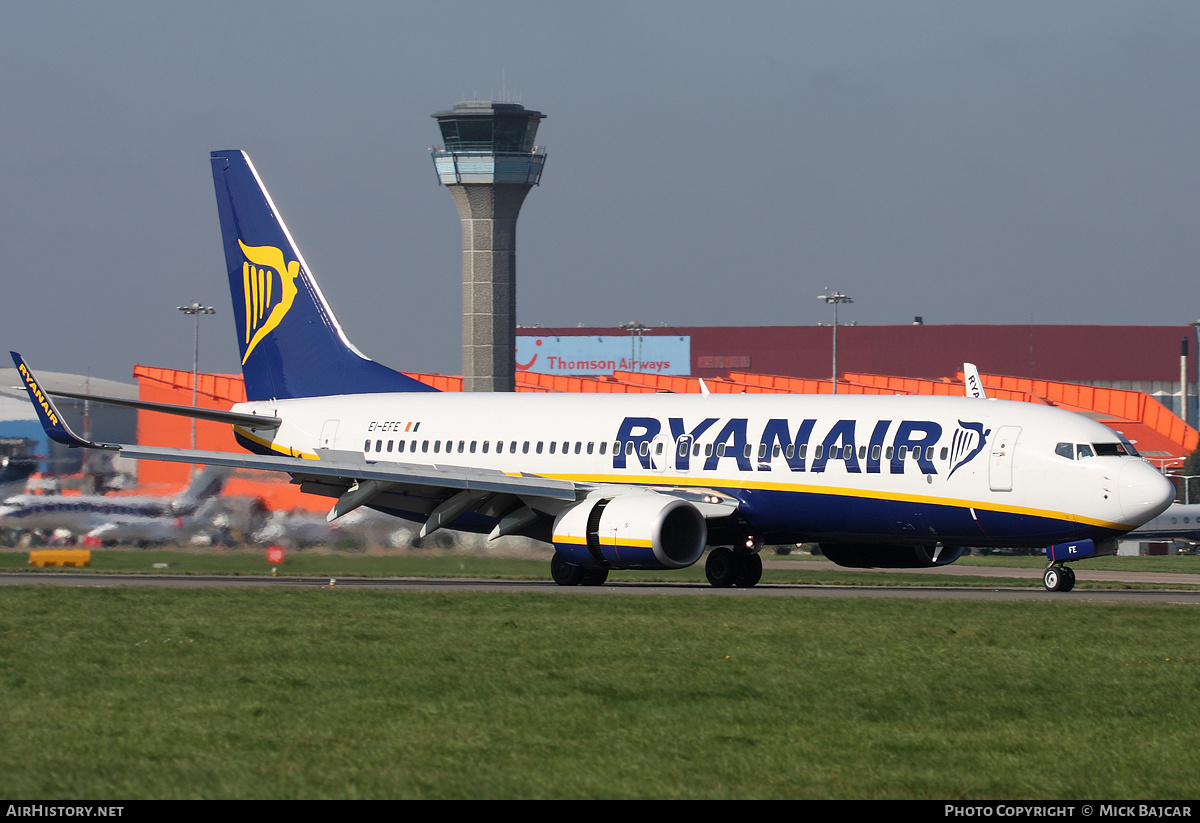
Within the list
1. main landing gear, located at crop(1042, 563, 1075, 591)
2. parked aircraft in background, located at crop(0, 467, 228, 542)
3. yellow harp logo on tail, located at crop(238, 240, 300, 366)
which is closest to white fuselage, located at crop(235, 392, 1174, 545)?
main landing gear, located at crop(1042, 563, 1075, 591)

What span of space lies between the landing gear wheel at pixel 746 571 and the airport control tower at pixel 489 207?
260 ft

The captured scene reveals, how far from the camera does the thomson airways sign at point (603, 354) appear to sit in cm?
14450

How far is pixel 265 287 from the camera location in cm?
3875

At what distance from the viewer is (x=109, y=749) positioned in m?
12.6

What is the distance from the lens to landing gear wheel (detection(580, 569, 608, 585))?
1272 inches

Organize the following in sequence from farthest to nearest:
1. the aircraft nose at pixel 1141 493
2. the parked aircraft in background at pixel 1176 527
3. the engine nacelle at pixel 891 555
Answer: the parked aircraft in background at pixel 1176 527 < the engine nacelle at pixel 891 555 < the aircraft nose at pixel 1141 493

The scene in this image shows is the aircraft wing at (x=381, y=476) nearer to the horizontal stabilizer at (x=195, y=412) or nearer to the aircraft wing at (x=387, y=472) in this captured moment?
the aircraft wing at (x=387, y=472)

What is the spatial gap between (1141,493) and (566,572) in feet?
37.7

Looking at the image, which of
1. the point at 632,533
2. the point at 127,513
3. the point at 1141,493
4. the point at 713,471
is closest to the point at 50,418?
the point at 127,513

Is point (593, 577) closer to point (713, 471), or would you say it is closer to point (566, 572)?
point (566, 572)

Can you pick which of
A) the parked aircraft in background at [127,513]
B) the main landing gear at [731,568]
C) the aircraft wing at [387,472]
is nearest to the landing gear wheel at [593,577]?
the aircraft wing at [387,472]

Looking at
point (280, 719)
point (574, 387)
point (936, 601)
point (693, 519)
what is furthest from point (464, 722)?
point (574, 387)

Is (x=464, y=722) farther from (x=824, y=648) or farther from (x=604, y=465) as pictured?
(x=604, y=465)

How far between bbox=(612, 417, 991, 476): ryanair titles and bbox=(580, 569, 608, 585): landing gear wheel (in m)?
2.28
